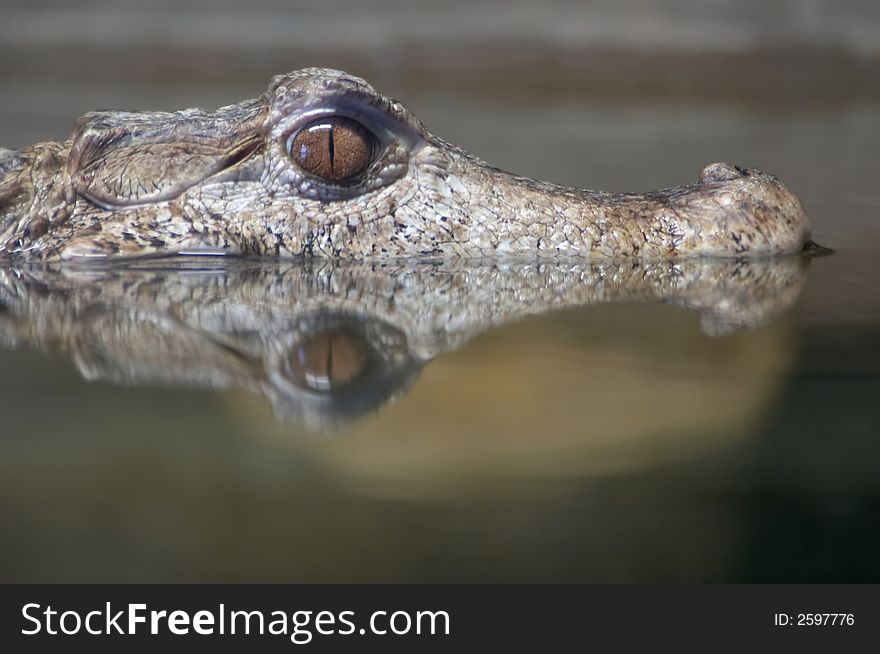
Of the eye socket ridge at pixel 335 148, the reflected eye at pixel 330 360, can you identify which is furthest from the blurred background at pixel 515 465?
the eye socket ridge at pixel 335 148

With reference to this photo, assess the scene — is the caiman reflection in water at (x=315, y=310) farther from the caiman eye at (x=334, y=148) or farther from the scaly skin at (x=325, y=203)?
the caiman eye at (x=334, y=148)

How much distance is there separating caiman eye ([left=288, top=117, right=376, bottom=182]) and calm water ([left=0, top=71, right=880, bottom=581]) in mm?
300

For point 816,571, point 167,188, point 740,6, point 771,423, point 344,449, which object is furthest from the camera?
point 740,6

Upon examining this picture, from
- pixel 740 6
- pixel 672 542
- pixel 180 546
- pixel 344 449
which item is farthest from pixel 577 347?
pixel 740 6

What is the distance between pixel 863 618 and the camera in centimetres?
144

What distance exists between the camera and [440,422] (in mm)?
2121

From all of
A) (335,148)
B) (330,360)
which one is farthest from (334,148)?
(330,360)

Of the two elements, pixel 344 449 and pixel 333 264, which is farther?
pixel 333 264

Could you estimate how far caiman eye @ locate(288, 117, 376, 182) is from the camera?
383cm

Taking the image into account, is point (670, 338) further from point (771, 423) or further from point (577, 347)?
point (771, 423)

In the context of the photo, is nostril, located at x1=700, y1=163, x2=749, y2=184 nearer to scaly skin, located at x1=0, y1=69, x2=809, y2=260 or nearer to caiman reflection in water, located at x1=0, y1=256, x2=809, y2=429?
scaly skin, located at x1=0, y1=69, x2=809, y2=260

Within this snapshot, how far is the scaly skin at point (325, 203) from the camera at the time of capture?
12.5 ft

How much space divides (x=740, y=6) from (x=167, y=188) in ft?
43.8

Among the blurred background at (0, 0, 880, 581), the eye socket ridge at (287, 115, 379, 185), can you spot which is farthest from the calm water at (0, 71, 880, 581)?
the eye socket ridge at (287, 115, 379, 185)
